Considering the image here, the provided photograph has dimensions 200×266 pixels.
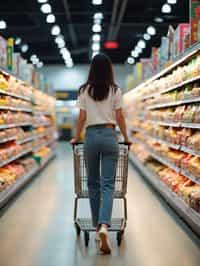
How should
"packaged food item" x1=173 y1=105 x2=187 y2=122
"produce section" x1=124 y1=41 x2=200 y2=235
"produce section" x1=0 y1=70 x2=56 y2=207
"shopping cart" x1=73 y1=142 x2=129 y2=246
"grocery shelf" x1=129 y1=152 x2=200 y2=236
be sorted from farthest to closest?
1. "produce section" x1=0 y1=70 x2=56 y2=207
2. "packaged food item" x1=173 y1=105 x2=187 y2=122
3. "produce section" x1=124 y1=41 x2=200 y2=235
4. "grocery shelf" x1=129 y1=152 x2=200 y2=236
5. "shopping cart" x1=73 y1=142 x2=129 y2=246

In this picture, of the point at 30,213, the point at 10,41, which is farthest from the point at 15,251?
the point at 10,41

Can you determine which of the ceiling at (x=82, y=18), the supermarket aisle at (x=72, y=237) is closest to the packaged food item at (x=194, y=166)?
the supermarket aisle at (x=72, y=237)

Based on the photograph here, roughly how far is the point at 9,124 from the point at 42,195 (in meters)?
1.25

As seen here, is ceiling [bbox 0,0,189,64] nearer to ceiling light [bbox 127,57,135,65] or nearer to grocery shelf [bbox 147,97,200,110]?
ceiling light [bbox 127,57,135,65]

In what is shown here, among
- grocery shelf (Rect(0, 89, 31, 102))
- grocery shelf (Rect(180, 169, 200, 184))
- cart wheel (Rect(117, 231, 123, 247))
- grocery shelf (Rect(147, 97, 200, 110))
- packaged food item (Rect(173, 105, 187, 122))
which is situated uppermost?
grocery shelf (Rect(0, 89, 31, 102))

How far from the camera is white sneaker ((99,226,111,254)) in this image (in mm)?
4117

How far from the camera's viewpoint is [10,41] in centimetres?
781

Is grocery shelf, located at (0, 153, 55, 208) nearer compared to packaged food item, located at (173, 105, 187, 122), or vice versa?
grocery shelf, located at (0, 153, 55, 208)

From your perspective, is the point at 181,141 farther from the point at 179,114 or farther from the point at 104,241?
the point at 104,241

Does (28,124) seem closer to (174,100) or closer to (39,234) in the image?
(174,100)

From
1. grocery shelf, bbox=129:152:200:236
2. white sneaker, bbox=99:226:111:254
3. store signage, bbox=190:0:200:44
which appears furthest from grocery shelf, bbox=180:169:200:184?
store signage, bbox=190:0:200:44

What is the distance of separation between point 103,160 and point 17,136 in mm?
4018

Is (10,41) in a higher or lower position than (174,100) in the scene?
higher

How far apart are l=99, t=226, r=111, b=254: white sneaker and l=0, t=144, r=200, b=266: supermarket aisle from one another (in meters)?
0.08
